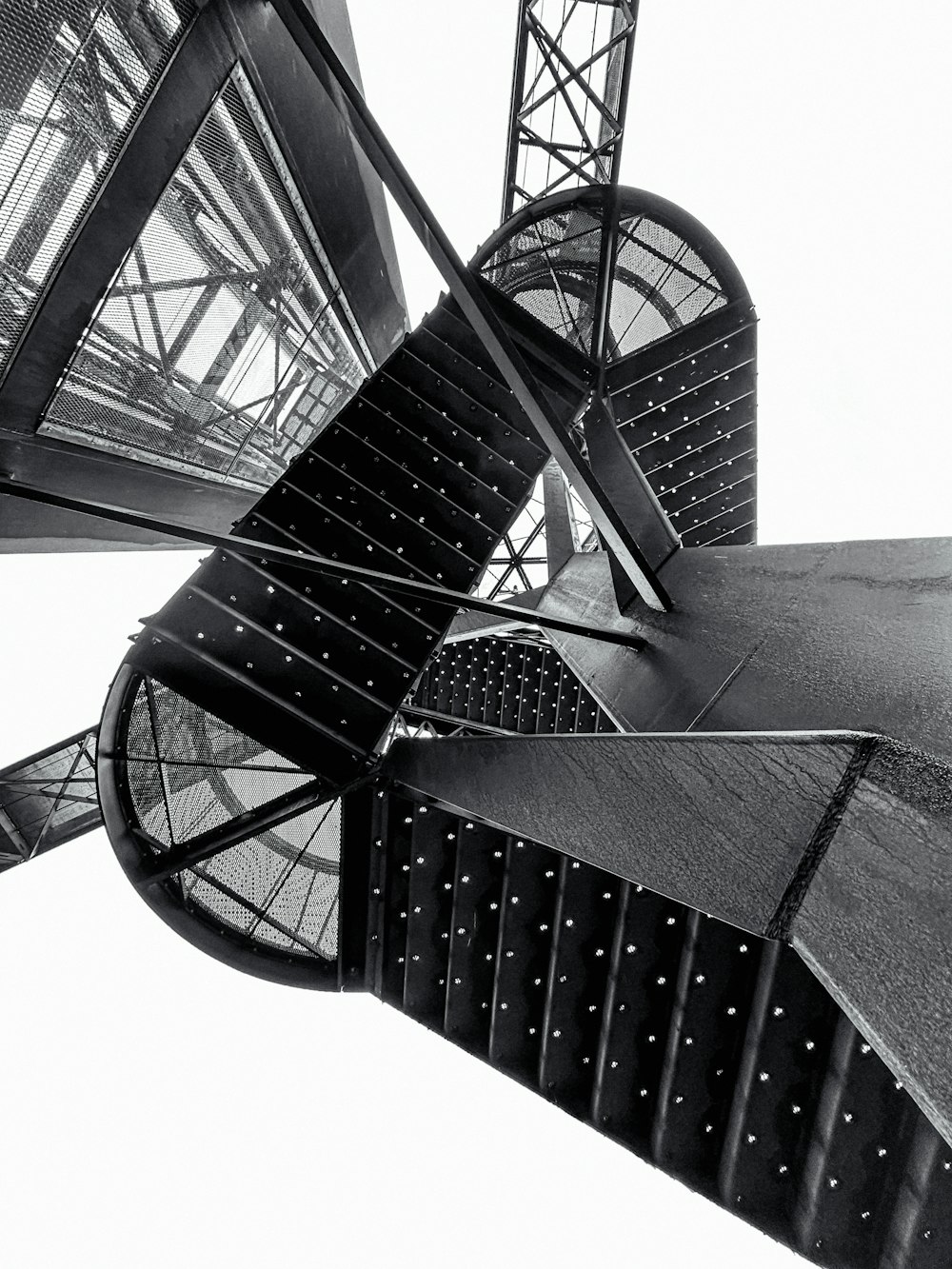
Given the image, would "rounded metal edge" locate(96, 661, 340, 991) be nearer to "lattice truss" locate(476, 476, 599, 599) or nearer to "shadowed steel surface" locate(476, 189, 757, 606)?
"shadowed steel surface" locate(476, 189, 757, 606)

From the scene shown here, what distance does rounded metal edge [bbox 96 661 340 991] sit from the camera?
18.5 feet

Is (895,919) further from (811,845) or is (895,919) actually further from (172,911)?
(172,911)

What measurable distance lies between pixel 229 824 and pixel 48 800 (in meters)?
8.75

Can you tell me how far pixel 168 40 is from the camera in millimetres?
4539

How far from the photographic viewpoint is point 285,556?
12.4ft

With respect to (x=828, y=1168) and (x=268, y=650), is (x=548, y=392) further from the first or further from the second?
(x=828, y=1168)

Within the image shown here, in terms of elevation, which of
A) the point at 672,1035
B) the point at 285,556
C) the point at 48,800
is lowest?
the point at 48,800

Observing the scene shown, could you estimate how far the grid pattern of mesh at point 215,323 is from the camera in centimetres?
543

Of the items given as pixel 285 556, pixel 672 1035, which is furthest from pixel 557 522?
pixel 672 1035

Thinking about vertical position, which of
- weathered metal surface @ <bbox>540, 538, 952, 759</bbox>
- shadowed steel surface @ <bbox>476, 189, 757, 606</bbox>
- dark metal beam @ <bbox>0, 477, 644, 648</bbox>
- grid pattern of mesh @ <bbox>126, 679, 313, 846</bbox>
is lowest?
grid pattern of mesh @ <bbox>126, 679, 313, 846</bbox>

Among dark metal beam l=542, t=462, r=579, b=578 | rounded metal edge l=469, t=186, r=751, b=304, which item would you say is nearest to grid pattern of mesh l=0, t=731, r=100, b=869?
dark metal beam l=542, t=462, r=579, b=578

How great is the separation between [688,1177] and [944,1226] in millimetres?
1054

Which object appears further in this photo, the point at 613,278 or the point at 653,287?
the point at 653,287

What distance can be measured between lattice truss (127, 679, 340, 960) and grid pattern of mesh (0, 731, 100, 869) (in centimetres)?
691
